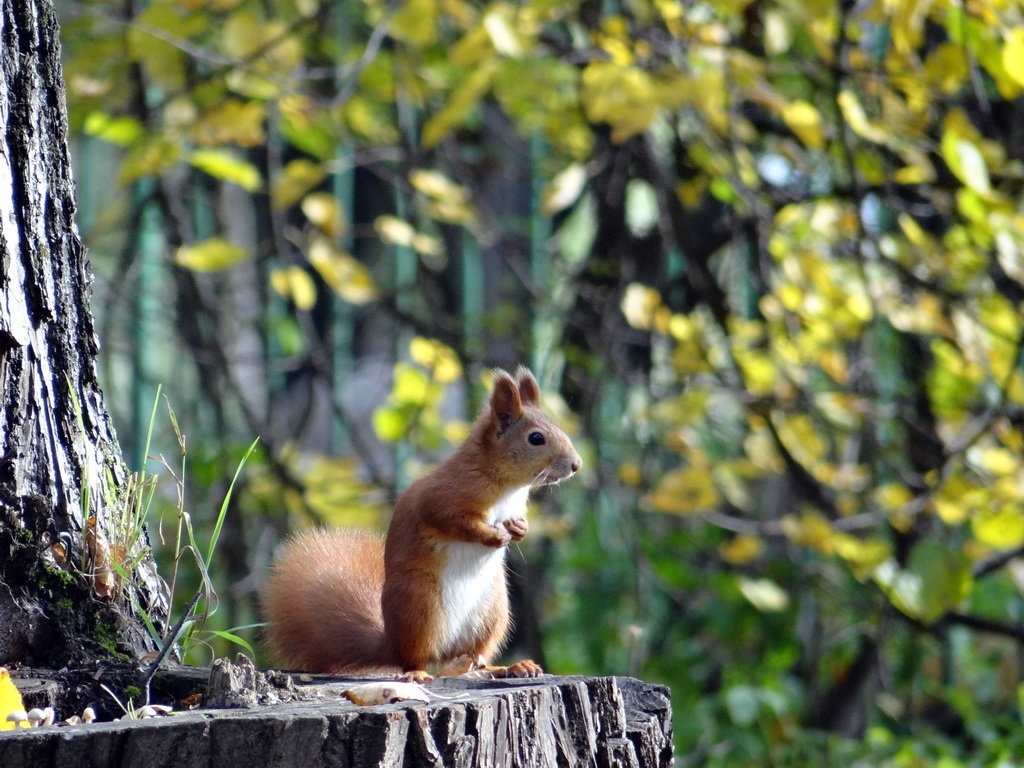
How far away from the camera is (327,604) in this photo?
4.39ft

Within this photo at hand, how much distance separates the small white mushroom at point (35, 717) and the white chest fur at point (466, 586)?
0.42 metres

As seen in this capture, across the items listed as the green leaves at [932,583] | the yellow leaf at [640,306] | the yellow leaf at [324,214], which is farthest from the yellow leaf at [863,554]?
the yellow leaf at [324,214]

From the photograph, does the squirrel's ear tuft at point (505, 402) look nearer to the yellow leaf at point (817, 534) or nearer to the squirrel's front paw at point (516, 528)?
the squirrel's front paw at point (516, 528)

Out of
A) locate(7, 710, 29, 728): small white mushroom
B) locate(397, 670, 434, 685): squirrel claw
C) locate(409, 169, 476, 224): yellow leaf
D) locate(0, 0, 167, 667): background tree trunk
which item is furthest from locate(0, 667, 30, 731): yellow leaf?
locate(409, 169, 476, 224): yellow leaf

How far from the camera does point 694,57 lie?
236cm

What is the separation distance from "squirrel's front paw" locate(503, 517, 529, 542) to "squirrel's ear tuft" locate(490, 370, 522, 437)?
0.11m

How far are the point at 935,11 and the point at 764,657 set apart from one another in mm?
1972

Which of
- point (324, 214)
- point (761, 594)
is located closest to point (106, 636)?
point (324, 214)

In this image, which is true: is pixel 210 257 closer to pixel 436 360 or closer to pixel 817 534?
pixel 436 360

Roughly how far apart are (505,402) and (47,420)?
0.50m

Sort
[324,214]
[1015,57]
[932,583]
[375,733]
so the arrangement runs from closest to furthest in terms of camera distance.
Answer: [375,733]
[1015,57]
[932,583]
[324,214]

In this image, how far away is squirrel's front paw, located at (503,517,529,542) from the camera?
1.35 meters

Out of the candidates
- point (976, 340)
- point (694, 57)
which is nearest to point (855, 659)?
point (976, 340)

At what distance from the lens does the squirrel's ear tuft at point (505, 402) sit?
4.66 feet
